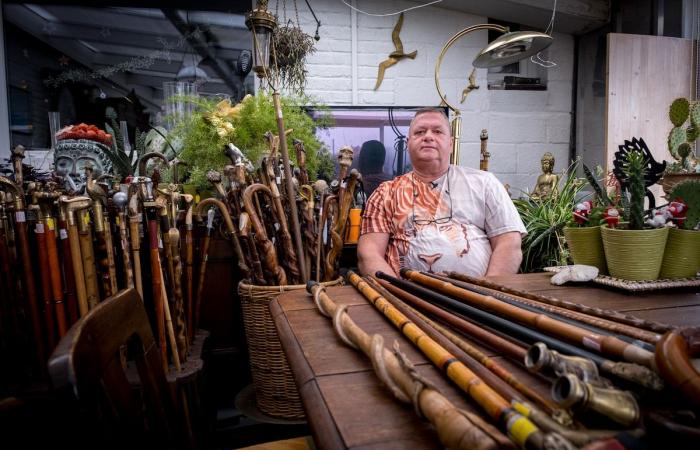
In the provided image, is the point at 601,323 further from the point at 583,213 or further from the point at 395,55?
the point at 395,55

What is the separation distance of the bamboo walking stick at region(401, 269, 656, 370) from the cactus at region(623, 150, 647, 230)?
0.55 m

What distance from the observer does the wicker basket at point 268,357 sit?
72.7 inches

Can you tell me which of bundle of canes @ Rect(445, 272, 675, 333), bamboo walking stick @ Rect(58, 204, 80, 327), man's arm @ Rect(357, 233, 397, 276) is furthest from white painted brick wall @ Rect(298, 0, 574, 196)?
bundle of canes @ Rect(445, 272, 675, 333)

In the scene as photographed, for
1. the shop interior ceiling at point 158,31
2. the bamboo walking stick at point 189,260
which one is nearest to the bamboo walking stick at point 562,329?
the bamboo walking stick at point 189,260

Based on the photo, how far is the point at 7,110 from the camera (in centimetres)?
337

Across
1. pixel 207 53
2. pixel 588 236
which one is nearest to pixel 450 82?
pixel 207 53

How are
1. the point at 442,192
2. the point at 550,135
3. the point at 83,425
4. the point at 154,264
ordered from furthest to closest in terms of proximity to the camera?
1. the point at 550,135
2. the point at 442,192
3. the point at 154,264
4. the point at 83,425

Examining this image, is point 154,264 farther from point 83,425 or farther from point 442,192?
point 442,192

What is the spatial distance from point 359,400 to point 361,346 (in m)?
0.15

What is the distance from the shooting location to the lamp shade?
227 cm

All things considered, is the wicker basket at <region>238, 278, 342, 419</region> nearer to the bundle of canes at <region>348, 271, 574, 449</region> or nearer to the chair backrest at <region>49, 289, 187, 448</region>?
the chair backrest at <region>49, 289, 187, 448</region>

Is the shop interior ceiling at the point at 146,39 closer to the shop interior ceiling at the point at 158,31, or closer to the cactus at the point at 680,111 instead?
the shop interior ceiling at the point at 158,31

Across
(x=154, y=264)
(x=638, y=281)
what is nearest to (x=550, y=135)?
(x=638, y=281)

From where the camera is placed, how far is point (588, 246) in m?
1.36
